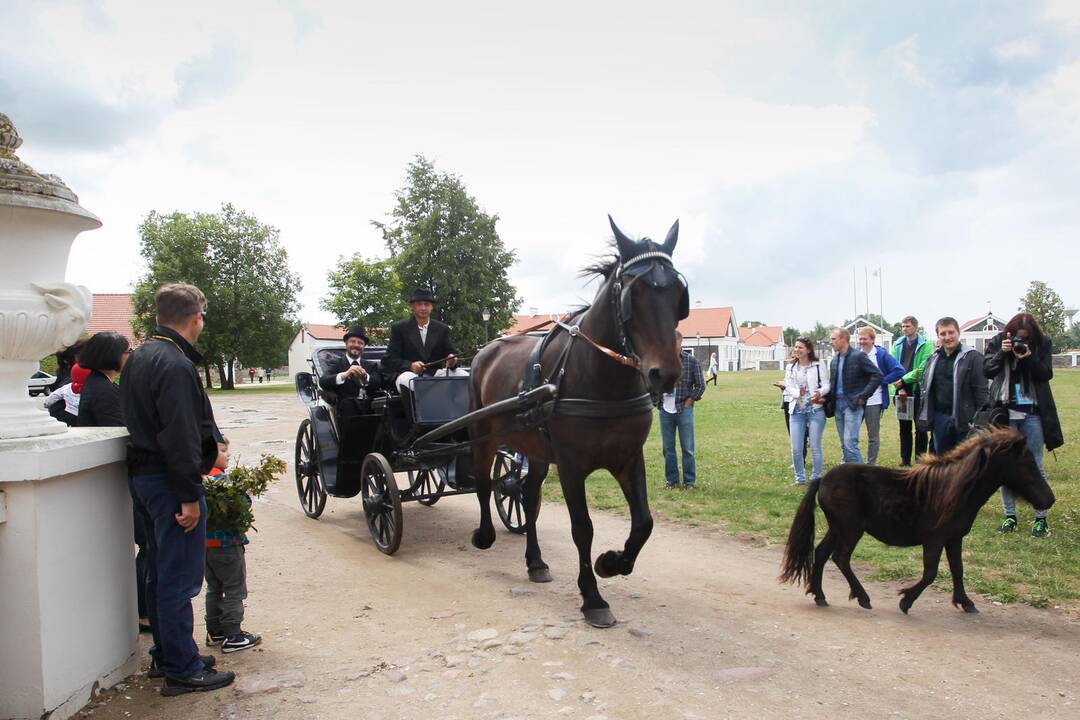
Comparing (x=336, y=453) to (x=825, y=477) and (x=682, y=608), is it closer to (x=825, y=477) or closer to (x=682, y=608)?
(x=682, y=608)

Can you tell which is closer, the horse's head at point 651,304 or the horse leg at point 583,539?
the horse's head at point 651,304

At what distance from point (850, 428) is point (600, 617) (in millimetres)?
5219

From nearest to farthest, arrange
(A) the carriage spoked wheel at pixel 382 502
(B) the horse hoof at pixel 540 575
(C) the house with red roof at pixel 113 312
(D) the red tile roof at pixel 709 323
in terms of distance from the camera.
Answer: (B) the horse hoof at pixel 540 575 → (A) the carriage spoked wheel at pixel 382 502 → (C) the house with red roof at pixel 113 312 → (D) the red tile roof at pixel 709 323

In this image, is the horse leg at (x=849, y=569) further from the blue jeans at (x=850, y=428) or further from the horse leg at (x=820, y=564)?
the blue jeans at (x=850, y=428)

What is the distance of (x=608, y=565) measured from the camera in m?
4.39

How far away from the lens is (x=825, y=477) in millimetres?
4492

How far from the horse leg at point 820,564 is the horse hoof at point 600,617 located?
4.43ft

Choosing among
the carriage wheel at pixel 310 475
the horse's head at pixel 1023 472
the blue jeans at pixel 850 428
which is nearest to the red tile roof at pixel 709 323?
the blue jeans at pixel 850 428

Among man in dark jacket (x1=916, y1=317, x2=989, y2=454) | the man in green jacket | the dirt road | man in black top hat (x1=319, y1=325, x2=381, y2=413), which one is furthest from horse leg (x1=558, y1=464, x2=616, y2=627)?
the man in green jacket

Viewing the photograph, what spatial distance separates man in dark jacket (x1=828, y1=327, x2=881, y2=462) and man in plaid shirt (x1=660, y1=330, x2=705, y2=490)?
5.35 feet

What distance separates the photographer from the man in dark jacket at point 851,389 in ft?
27.2

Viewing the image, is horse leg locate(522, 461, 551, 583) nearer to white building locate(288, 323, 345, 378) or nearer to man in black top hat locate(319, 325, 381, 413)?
man in black top hat locate(319, 325, 381, 413)

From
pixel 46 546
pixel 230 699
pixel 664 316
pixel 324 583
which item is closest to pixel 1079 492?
pixel 664 316

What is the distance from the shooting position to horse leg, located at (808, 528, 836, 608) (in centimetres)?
453
